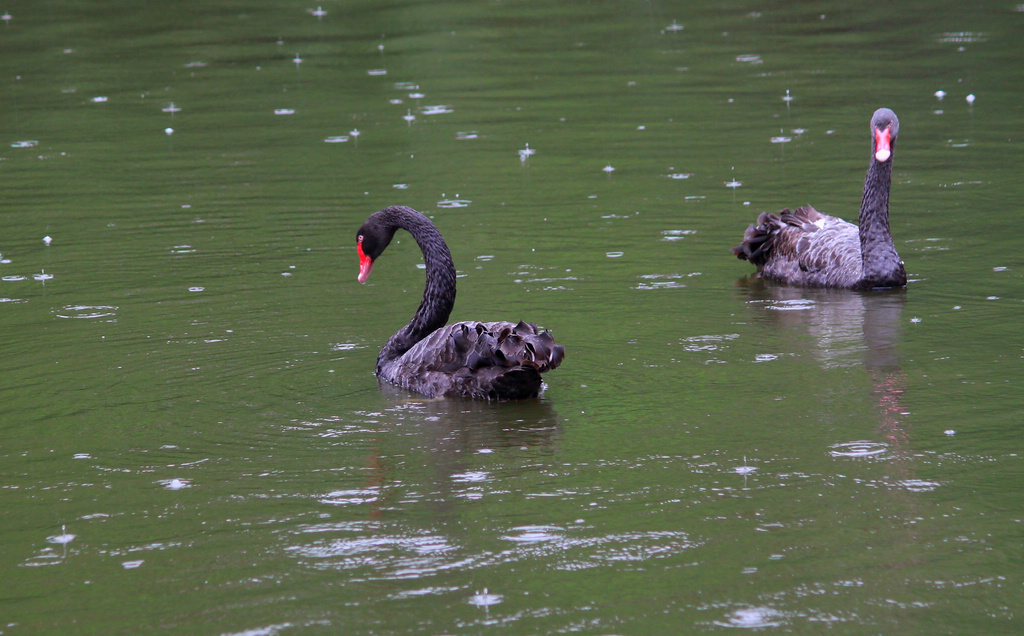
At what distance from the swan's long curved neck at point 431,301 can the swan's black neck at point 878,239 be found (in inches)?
121

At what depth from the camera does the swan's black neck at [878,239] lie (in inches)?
353

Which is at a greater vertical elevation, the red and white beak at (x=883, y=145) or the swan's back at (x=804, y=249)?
the red and white beak at (x=883, y=145)

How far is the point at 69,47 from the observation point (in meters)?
23.1

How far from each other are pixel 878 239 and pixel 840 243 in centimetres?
48

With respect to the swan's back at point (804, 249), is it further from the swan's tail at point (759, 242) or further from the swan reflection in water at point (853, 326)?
the swan reflection in water at point (853, 326)

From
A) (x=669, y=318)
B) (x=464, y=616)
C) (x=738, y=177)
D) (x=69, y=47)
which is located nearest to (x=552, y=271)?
(x=669, y=318)

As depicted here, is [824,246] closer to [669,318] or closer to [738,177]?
[669,318]

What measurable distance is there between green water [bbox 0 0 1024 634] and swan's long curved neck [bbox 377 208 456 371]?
25 cm

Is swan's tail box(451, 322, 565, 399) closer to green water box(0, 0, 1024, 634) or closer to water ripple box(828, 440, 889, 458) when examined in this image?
green water box(0, 0, 1024, 634)

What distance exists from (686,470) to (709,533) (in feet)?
2.34

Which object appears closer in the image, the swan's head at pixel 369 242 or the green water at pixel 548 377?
the green water at pixel 548 377

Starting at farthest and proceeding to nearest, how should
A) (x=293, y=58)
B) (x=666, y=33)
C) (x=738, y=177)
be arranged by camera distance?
(x=666, y=33)
(x=293, y=58)
(x=738, y=177)

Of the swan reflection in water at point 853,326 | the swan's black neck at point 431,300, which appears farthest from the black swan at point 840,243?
the swan's black neck at point 431,300

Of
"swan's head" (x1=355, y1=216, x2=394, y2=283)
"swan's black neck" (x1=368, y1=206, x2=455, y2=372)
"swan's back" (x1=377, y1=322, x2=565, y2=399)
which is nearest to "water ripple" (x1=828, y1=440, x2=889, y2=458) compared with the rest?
"swan's back" (x1=377, y1=322, x2=565, y2=399)
